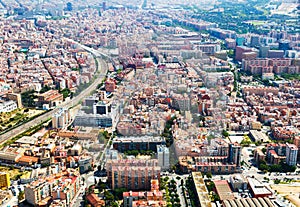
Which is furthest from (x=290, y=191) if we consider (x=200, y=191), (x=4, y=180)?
(x=4, y=180)

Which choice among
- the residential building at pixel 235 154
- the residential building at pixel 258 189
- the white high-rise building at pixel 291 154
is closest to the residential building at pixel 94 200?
the residential building at pixel 258 189

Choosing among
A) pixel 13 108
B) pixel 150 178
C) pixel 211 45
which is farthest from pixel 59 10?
pixel 150 178

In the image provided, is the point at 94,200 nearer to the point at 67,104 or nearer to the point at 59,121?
the point at 59,121

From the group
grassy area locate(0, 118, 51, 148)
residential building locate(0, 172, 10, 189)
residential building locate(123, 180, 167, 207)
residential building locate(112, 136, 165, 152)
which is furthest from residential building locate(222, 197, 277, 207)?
grassy area locate(0, 118, 51, 148)

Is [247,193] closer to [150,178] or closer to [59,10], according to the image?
[150,178]

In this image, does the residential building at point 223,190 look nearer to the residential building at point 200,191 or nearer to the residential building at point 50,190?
the residential building at point 200,191

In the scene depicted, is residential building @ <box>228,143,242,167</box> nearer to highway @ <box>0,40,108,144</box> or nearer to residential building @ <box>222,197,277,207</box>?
residential building @ <box>222,197,277,207</box>
